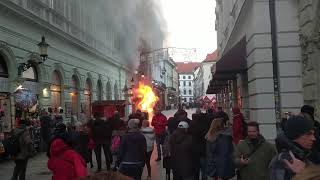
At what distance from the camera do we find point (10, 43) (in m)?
18.4

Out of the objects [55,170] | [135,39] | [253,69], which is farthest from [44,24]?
[135,39]

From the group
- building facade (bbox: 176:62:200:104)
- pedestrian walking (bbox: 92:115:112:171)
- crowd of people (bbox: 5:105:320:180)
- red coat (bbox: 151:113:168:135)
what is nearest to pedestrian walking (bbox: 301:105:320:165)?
crowd of people (bbox: 5:105:320:180)

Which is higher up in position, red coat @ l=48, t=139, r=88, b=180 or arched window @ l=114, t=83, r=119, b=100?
arched window @ l=114, t=83, r=119, b=100

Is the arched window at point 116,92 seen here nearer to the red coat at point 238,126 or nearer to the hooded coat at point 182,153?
the red coat at point 238,126

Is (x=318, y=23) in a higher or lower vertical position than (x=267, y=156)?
higher

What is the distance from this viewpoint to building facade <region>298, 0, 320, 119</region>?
1041cm

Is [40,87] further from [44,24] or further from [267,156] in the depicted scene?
[267,156]

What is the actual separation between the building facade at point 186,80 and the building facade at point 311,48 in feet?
543

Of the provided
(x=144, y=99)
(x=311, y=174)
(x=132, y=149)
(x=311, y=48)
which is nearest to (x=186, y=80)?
(x=144, y=99)

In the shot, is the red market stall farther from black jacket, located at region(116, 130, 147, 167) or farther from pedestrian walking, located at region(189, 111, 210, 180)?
black jacket, located at region(116, 130, 147, 167)

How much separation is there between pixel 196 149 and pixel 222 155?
0.85 m

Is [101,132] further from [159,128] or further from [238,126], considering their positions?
[238,126]

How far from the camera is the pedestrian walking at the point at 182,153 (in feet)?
28.8

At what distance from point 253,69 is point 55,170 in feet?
29.0
